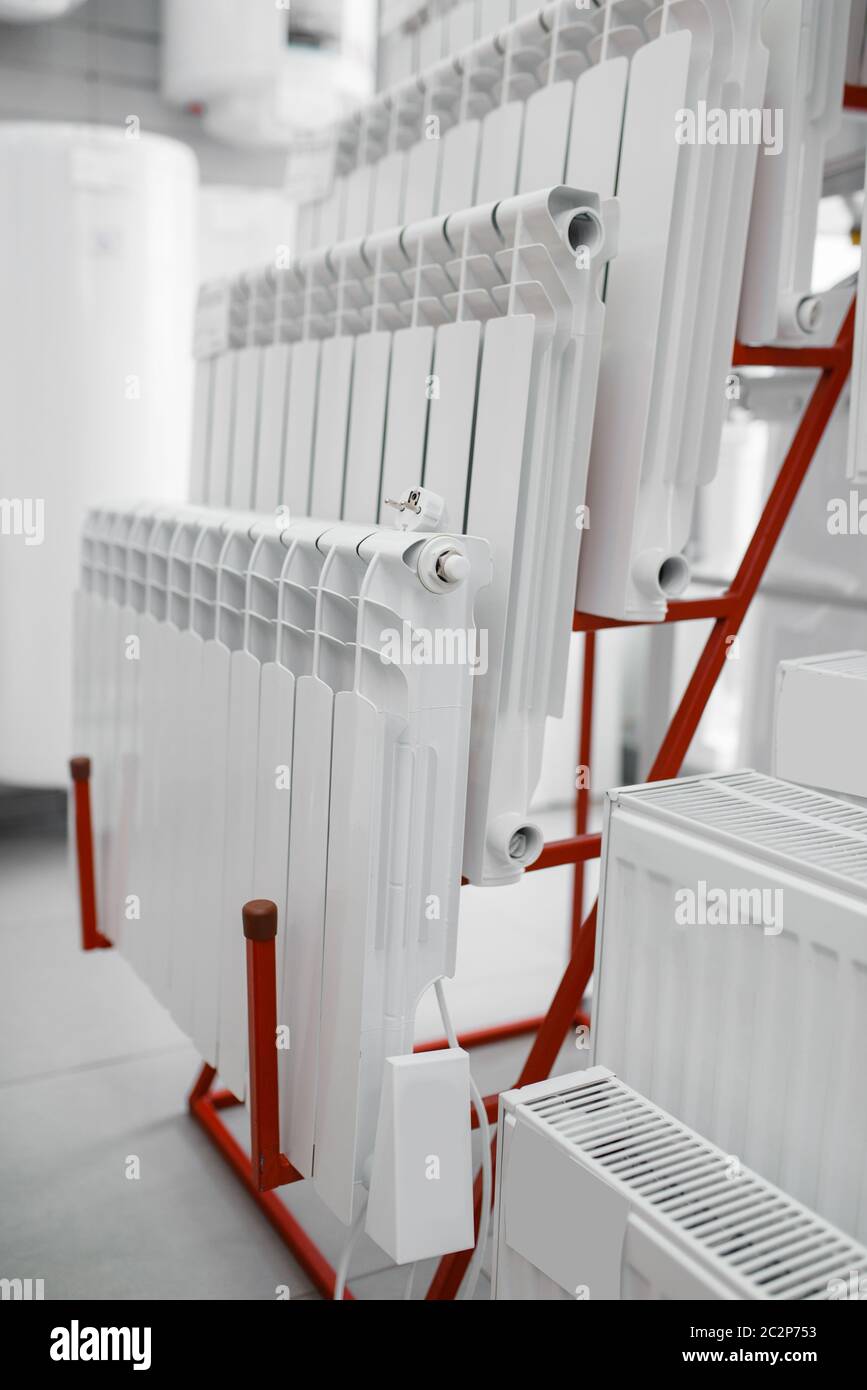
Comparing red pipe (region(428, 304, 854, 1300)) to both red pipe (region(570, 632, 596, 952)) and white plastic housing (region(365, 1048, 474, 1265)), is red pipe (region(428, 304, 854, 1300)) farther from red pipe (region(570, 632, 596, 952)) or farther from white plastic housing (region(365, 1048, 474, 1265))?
red pipe (region(570, 632, 596, 952))

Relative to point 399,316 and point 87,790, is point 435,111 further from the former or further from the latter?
point 87,790

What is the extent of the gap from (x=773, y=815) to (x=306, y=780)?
50 cm

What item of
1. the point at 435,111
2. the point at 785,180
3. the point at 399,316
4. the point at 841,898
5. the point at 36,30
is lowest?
the point at 841,898

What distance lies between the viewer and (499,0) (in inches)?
77.3

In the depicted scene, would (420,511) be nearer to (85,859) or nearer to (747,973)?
(747,973)

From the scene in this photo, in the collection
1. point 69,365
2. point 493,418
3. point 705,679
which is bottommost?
point 705,679

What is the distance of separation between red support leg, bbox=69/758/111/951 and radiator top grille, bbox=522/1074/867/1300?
1.04 meters

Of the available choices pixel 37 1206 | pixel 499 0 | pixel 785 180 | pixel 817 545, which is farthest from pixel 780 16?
pixel 37 1206

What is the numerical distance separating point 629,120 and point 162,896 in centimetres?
119

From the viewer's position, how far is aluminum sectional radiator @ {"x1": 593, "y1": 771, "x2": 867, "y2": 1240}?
1028 mm

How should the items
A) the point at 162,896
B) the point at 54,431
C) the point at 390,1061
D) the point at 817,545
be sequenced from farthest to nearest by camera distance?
the point at 54,431 → the point at 817,545 → the point at 162,896 → the point at 390,1061

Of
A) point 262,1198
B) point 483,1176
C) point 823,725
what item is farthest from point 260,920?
point 262,1198

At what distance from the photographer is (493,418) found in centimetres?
129

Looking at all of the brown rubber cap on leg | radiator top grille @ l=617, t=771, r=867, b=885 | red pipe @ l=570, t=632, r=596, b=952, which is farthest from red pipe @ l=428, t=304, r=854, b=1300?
red pipe @ l=570, t=632, r=596, b=952
